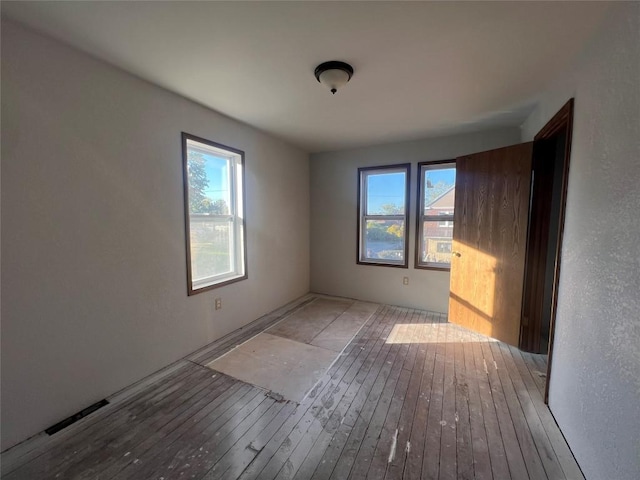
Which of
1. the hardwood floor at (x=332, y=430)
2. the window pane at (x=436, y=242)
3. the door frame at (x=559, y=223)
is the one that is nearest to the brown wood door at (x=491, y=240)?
the door frame at (x=559, y=223)

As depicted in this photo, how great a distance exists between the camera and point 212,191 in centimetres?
285

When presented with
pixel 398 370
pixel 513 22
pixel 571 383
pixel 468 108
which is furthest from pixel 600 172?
pixel 398 370

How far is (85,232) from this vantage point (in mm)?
1785

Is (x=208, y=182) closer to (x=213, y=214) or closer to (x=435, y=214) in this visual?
(x=213, y=214)

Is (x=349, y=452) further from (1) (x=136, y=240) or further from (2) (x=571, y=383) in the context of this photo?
(1) (x=136, y=240)

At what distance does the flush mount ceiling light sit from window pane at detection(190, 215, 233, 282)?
1687 millimetres

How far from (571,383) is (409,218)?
242cm

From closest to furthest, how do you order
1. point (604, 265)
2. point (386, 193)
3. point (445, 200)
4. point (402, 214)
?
1. point (604, 265)
2. point (445, 200)
3. point (402, 214)
4. point (386, 193)

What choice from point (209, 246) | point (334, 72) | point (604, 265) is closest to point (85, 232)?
point (209, 246)

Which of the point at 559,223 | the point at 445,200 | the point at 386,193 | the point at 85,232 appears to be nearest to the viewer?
the point at 85,232

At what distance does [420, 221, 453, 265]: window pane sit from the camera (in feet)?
11.7


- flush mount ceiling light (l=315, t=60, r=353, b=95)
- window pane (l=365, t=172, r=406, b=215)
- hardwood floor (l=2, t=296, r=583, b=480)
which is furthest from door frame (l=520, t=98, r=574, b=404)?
window pane (l=365, t=172, r=406, b=215)

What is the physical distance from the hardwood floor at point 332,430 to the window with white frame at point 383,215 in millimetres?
1788

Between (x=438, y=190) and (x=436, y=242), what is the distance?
688 mm
